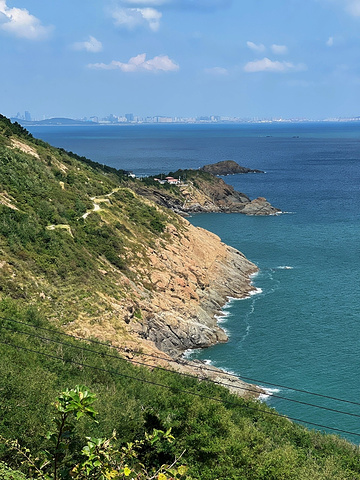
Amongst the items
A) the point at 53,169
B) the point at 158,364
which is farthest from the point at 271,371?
the point at 53,169

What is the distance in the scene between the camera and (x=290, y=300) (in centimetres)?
5725

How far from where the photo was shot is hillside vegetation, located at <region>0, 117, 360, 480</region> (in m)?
20.4

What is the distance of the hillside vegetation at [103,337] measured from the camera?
A: 20375 millimetres

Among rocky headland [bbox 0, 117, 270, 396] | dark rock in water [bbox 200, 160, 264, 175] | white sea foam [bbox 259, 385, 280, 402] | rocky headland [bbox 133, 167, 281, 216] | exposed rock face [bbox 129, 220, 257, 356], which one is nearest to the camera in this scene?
white sea foam [bbox 259, 385, 280, 402]

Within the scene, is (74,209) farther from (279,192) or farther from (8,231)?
(279,192)

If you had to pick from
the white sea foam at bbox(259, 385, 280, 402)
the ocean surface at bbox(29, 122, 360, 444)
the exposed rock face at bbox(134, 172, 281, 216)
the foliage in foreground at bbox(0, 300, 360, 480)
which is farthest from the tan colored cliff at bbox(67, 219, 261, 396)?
the exposed rock face at bbox(134, 172, 281, 216)

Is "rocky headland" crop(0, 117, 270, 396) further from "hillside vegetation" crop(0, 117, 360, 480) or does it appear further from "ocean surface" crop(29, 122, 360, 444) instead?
"ocean surface" crop(29, 122, 360, 444)

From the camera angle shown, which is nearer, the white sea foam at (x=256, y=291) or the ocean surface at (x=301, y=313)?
the ocean surface at (x=301, y=313)

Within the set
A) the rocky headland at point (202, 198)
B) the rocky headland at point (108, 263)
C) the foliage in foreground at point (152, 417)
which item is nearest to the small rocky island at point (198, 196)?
the rocky headland at point (202, 198)

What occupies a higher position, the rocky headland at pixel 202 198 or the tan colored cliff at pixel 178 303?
the rocky headland at pixel 202 198

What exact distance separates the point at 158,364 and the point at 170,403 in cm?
1013

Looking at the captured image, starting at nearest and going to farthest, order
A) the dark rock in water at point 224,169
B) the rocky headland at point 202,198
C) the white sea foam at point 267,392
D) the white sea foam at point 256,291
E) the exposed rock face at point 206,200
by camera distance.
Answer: the white sea foam at point 267,392, the white sea foam at point 256,291, the exposed rock face at point 206,200, the rocky headland at point 202,198, the dark rock in water at point 224,169

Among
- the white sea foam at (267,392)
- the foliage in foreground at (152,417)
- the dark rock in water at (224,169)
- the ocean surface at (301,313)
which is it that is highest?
the dark rock in water at (224,169)

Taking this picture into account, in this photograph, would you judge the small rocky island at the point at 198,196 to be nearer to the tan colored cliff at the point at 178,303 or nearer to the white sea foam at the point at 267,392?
the tan colored cliff at the point at 178,303
